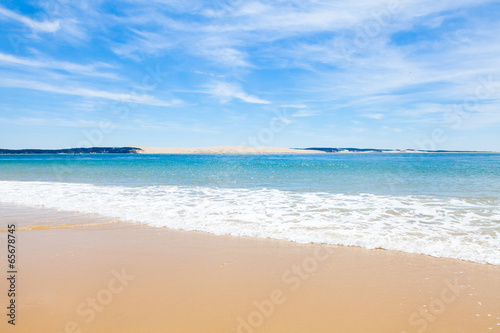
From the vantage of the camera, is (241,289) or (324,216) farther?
(324,216)

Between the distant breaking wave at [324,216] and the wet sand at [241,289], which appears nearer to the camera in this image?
the wet sand at [241,289]

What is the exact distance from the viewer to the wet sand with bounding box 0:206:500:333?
157 inches

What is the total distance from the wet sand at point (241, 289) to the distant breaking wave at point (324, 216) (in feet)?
2.78

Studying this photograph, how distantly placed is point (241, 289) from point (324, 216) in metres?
6.12

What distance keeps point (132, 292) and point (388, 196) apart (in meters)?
13.5

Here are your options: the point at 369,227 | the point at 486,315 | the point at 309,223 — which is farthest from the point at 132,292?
the point at 369,227

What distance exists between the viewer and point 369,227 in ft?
29.1

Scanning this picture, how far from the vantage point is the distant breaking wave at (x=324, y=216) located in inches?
296

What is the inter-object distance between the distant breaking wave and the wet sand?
0.85 metres

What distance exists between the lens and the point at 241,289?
16.3 ft

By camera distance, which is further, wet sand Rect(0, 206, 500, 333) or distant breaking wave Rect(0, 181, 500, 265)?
distant breaking wave Rect(0, 181, 500, 265)

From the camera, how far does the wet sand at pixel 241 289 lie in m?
4.00

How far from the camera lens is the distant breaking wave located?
7.52 m

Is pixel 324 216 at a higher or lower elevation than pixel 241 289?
higher
